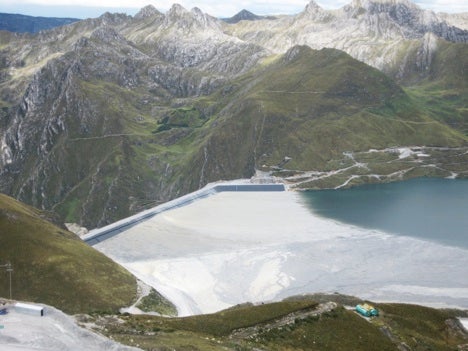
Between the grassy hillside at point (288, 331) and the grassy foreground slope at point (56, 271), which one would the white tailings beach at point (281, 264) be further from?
the grassy hillside at point (288, 331)

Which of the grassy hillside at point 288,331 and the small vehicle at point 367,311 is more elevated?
the grassy hillside at point 288,331

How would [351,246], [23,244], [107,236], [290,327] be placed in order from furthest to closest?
[107,236] < [351,246] < [23,244] < [290,327]

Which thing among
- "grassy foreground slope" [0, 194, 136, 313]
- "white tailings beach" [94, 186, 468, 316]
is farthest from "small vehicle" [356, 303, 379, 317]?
"grassy foreground slope" [0, 194, 136, 313]

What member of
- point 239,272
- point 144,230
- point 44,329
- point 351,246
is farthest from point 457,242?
point 44,329

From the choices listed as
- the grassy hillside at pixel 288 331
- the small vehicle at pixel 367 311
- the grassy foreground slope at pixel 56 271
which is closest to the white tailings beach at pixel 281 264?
the grassy foreground slope at pixel 56 271

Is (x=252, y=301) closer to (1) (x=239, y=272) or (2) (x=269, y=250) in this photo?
(1) (x=239, y=272)

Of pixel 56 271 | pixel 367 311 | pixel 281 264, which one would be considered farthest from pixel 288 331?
pixel 281 264

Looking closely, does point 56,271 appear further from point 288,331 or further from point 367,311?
point 367,311
